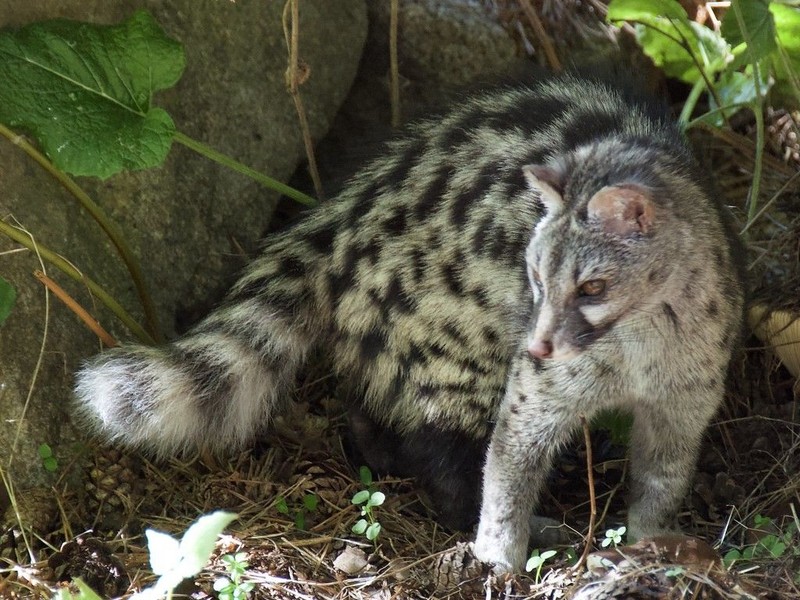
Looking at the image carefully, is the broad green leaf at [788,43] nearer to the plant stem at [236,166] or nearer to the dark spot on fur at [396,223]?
the dark spot on fur at [396,223]

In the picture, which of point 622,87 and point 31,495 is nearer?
point 31,495

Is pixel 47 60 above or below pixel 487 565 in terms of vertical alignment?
above

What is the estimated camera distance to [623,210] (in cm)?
268

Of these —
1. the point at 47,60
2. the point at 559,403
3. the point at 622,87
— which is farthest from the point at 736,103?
the point at 47,60

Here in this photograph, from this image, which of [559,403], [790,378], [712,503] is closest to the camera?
[559,403]

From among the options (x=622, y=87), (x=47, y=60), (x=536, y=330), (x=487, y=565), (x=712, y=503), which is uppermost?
(x=47, y=60)

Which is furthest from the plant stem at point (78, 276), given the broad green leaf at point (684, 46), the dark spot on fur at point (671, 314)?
the broad green leaf at point (684, 46)

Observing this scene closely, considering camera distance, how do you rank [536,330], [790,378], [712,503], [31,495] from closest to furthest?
[536,330] < [31,495] < [712,503] < [790,378]

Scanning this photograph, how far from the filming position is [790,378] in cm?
390

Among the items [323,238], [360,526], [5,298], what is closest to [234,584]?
[360,526]

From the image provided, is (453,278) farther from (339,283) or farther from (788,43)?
(788,43)

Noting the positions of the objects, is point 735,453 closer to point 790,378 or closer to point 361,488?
point 790,378

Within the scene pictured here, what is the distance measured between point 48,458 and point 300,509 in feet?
2.85

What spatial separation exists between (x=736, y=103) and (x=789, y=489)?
5.30ft
